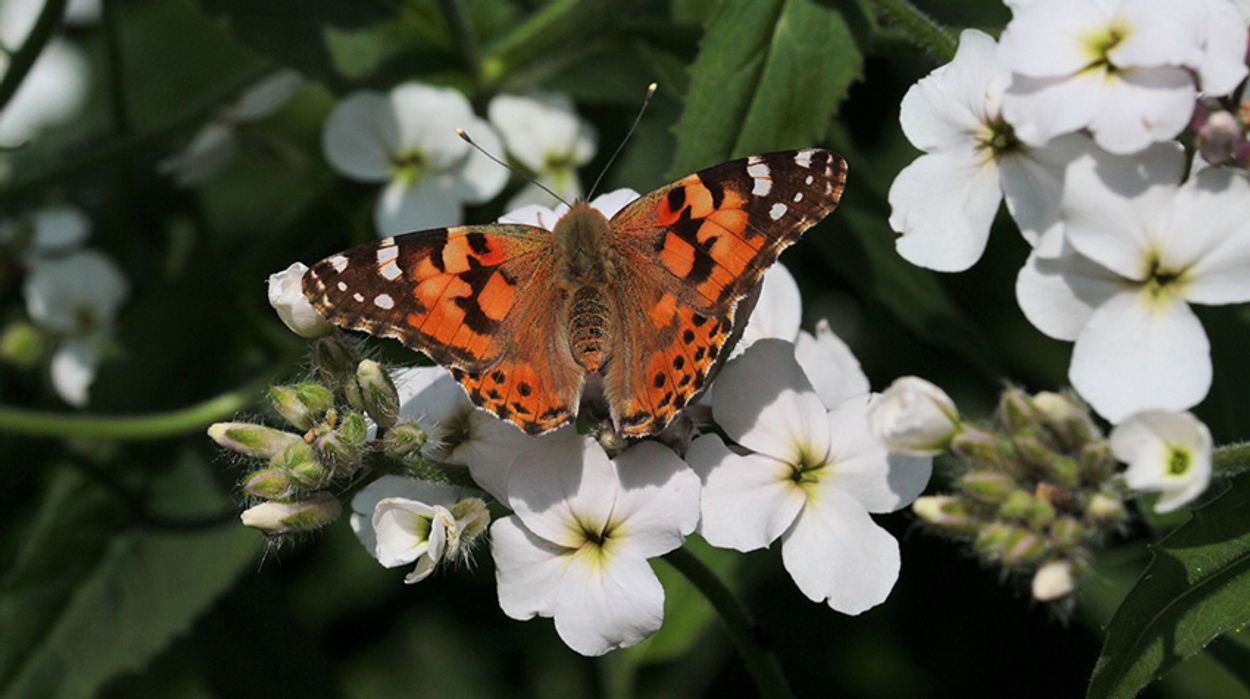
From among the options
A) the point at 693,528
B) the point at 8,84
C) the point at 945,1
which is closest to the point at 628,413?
the point at 693,528

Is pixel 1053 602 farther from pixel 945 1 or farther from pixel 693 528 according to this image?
pixel 945 1

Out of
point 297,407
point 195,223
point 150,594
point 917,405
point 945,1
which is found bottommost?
point 150,594

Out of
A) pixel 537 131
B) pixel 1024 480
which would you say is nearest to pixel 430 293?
pixel 1024 480

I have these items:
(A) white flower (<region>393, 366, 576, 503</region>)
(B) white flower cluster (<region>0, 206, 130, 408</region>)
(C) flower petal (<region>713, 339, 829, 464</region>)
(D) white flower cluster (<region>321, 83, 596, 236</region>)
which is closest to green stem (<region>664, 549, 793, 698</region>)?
(C) flower petal (<region>713, 339, 829, 464</region>)

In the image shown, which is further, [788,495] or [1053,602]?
[788,495]

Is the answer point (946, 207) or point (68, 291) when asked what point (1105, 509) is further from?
point (68, 291)

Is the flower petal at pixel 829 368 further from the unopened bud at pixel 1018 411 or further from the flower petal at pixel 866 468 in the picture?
the unopened bud at pixel 1018 411
